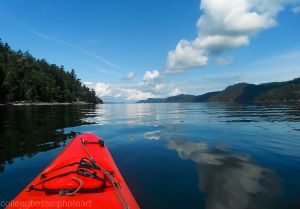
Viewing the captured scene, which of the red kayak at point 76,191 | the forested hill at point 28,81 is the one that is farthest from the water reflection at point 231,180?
the forested hill at point 28,81

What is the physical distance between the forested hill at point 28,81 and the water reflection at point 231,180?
9792 centimetres

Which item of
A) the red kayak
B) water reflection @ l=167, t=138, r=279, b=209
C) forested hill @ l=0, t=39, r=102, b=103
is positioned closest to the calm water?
water reflection @ l=167, t=138, r=279, b=209

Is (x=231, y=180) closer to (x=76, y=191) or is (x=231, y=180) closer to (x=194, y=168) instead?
(x=194, y=168)

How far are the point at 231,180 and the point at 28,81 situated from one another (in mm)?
122090

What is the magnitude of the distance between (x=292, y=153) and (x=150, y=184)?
775 centimetres

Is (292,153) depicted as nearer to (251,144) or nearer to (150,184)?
(251,144)

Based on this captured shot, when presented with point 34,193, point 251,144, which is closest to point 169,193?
point 34,193

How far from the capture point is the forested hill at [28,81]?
303ft

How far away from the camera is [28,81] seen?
111 m

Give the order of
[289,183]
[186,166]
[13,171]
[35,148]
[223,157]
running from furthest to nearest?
[35,148] < [223,157] < [186,166] < [13,171] < [289,183]

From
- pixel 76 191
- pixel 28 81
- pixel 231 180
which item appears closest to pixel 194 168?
pixel 231 180

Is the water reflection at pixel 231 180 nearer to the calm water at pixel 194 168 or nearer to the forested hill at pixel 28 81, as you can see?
the calm water at pixel 194 168

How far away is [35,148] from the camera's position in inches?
477

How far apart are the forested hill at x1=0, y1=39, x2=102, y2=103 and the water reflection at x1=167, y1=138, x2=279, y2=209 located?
97.9 m
